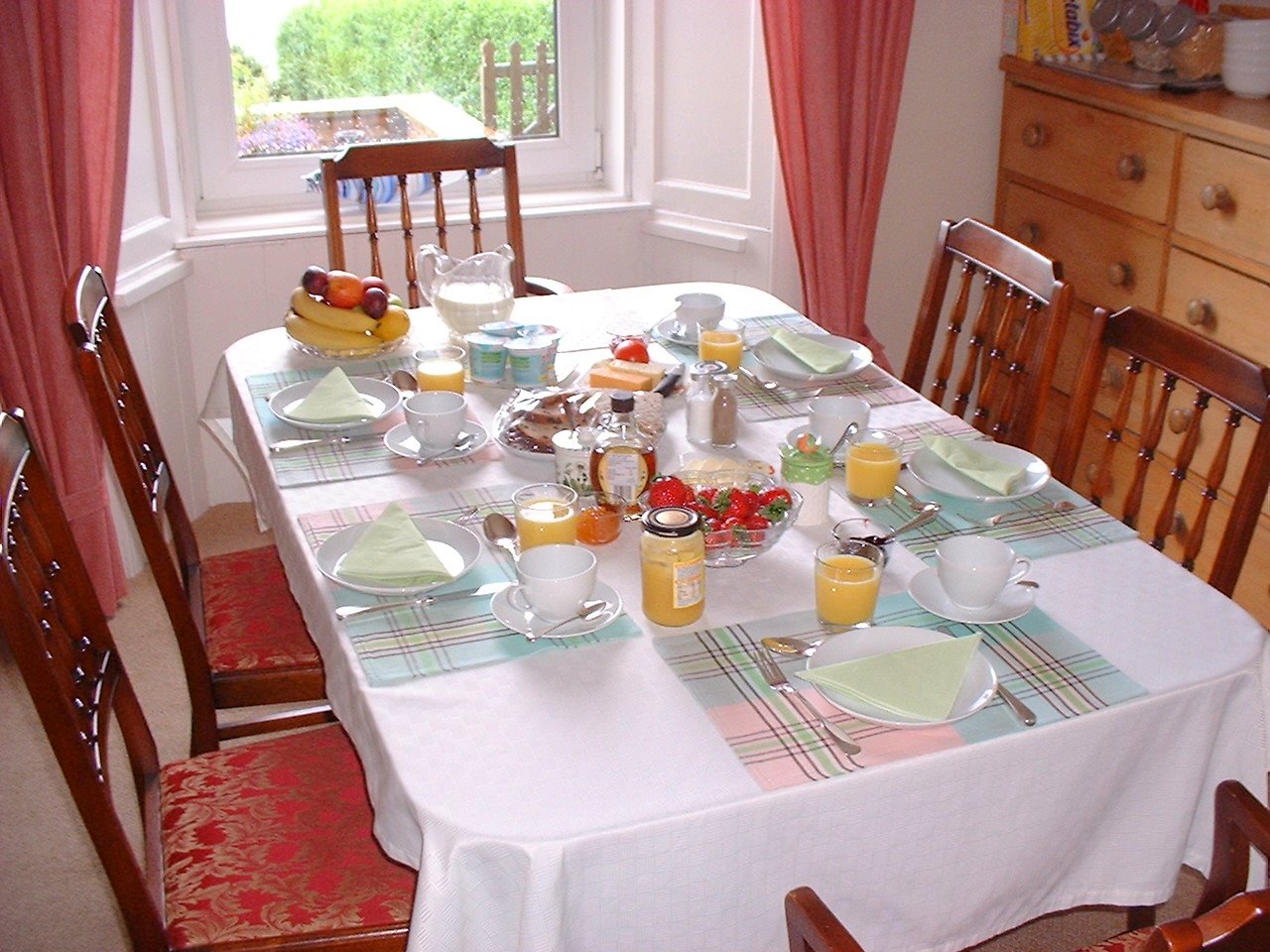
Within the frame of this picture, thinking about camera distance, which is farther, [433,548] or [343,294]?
[343,294]

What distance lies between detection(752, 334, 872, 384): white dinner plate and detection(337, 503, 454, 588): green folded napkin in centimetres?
78

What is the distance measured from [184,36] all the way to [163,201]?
14.6 inches

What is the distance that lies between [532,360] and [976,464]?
690mm

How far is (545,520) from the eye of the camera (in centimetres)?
163

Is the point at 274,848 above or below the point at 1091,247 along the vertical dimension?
below

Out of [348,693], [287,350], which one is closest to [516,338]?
[287,350]

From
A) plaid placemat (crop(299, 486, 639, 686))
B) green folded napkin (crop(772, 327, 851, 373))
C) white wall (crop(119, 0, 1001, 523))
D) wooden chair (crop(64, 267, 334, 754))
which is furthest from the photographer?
white wall (crop(119, 0, 1001, 523))

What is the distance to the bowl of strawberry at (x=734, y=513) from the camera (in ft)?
5.25

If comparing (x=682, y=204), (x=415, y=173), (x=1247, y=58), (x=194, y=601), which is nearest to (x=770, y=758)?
(x=194, y=601)

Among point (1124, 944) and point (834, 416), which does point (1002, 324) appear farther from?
point (1124, 944)

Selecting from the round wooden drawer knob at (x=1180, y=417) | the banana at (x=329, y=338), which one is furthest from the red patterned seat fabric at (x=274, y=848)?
the round wooden drawer knob at (x=1180, y=417)

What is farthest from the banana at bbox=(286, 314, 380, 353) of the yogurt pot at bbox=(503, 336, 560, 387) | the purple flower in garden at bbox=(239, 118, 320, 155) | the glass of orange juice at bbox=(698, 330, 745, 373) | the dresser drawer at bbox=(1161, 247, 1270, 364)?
the dresser drawer at bbox=(1161, 247, 1270, 364)

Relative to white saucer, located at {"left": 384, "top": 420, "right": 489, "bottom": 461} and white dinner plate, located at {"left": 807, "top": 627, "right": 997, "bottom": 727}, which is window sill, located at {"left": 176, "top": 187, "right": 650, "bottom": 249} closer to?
white saucer, located at {"left": 384, "top": 420, "right": 489, "bottom": 461}

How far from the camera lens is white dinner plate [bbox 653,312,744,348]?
234 centimetres
